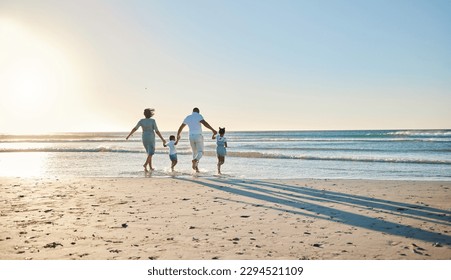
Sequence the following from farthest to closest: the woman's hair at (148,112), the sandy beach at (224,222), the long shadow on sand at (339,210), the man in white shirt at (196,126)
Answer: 1. the woman's hair at (148,112)
2. the man in white shirt at (196,126)
3. the long shadow on sand at (339,210)
4. the sandy beach at (224,222)

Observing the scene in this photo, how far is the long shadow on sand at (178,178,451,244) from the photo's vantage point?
172 inches

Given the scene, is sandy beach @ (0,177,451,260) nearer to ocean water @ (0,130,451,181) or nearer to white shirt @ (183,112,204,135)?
white shirt @ (183,112,204,135)

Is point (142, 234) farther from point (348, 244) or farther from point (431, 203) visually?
point (431, 203)

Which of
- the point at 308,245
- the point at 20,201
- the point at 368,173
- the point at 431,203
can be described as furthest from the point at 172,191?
the point at 368,173

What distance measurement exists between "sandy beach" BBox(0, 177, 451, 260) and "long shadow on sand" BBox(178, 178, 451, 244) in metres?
0.02

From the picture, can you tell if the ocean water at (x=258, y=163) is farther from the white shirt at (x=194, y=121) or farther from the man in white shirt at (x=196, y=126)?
the white shirt at (x=194, y=121)

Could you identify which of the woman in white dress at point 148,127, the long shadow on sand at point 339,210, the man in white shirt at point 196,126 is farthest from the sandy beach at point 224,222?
the woman in white dress at point 148,127

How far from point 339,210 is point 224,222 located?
2.06 metres

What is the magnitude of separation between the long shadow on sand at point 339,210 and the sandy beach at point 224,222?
2cm

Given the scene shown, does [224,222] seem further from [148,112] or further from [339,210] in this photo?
[148,112]

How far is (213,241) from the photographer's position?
13.0 ft

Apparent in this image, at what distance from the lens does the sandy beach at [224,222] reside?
142 inches

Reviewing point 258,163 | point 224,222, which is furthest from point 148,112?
point 224,222

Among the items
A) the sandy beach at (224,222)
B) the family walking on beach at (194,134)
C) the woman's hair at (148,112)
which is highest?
the woman's hair at (148,112)
